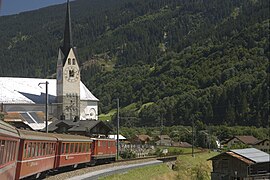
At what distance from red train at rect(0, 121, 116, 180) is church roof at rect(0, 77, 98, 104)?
67.2 meters

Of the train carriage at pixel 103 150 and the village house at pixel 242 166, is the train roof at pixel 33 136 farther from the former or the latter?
the village house at pixel 242 166

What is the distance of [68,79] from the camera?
387 feet

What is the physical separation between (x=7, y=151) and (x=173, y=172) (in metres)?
36.3

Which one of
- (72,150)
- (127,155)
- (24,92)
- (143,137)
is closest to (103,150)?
(72,150)

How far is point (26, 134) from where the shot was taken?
73.3 feet

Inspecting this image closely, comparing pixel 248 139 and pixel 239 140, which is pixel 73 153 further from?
pixel 248 139

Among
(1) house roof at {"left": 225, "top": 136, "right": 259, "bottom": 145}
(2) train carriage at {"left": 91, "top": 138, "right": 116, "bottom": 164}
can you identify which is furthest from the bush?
(1) house roof at {"left": 225, "top": 136, "right": 259, "bottom": 145}

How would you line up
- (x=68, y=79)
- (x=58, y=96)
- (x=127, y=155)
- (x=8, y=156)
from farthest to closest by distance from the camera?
(x=68, y=79)
(x=58, y=96)
(x=127, y=155)
(x=8, y=156)

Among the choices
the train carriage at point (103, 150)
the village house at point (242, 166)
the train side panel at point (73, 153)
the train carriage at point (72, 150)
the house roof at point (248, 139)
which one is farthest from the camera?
the house roof at point (248, 139)

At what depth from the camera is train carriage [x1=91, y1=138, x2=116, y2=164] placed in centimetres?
4449

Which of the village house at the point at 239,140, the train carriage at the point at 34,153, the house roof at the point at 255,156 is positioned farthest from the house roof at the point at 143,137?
the train carriage at the point at 34,153

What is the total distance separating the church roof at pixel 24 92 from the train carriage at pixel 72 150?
70136mm

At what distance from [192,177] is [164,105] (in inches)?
5357

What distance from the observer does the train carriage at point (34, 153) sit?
21.6 metres
